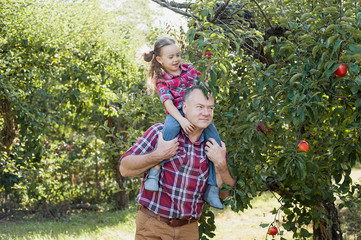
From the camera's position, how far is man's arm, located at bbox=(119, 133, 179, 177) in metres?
2.36

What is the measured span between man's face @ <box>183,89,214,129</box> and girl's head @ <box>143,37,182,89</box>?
0.55 m

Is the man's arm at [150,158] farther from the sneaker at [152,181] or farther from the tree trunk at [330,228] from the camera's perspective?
the tree trunk at [330,228]

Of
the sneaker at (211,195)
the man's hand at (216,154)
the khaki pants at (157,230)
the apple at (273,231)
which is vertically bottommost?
the apple at (273,231)

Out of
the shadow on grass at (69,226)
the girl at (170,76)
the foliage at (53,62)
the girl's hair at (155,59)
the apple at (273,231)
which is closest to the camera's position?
the girl at (170,76)

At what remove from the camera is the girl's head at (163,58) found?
289 cm

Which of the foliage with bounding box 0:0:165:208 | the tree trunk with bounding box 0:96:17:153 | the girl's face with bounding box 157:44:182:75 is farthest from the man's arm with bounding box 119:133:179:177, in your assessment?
the tree trunk with bounding box 0:96:17:153

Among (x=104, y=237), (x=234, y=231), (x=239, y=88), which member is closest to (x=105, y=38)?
(x=104, y=237)

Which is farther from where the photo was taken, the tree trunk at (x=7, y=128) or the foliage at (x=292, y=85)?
the tree trunk at (x=7, y=128)

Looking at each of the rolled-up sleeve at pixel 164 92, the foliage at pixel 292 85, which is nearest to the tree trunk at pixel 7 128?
the rolled-up sleeve at pixel 164 92

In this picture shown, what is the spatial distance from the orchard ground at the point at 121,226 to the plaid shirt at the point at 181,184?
353 cm

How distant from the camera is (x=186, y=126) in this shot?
7.97ft

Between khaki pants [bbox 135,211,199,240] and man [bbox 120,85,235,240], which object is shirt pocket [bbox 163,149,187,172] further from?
khaki pants [bbox 135,211,199,240]

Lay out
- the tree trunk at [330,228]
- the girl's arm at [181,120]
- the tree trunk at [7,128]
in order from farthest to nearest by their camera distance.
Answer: the tree trunk at [7,128] → the tree trunk at [330,228] → the girl's arm at [181,120]

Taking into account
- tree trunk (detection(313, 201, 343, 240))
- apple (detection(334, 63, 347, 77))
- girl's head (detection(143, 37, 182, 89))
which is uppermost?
girl's head (detection(143, 37, 182, 89))
